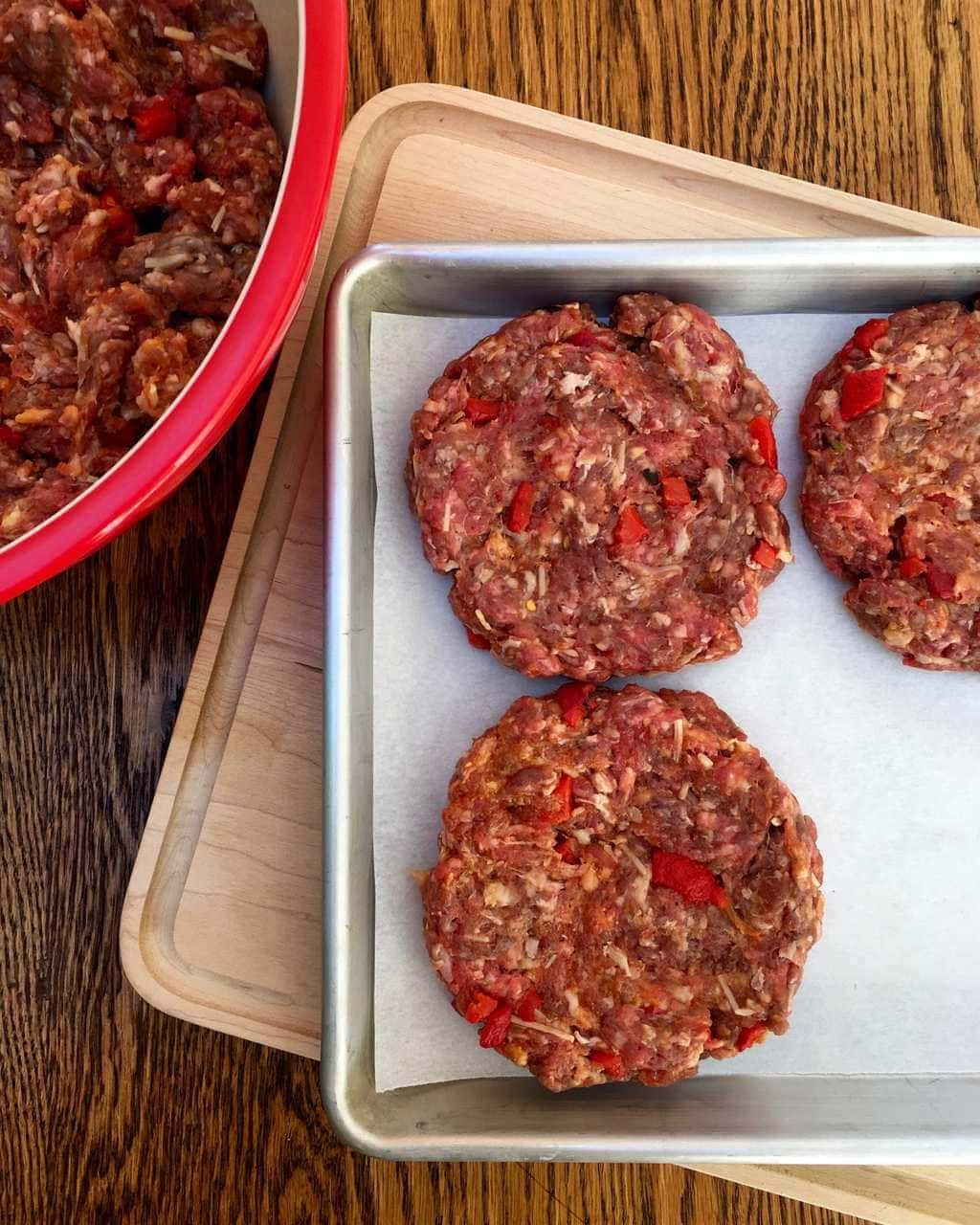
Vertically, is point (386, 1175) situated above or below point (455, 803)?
below

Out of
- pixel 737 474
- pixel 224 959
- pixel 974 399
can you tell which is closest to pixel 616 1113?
pixel 224 959

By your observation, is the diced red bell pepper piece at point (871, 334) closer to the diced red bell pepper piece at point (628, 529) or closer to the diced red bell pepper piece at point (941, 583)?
the diced red bell pepper piece at point (941, 583)

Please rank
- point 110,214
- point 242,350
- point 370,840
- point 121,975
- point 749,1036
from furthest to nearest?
point 121,975 < point 370,840 < point 749,1036 < point 110,214 < point 242,350

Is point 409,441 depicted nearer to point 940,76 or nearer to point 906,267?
point 906,267

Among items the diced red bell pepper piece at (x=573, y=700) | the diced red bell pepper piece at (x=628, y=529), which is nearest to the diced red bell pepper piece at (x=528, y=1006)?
the diced red bell pepper piece at (x=573, y=700)

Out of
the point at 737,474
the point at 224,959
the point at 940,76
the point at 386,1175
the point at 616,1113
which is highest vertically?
the point at 940,76

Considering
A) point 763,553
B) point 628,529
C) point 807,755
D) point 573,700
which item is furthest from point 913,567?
point 573,700

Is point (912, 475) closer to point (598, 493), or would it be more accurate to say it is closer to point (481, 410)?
point (598, 493)

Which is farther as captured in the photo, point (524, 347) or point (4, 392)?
point (524, 347)
